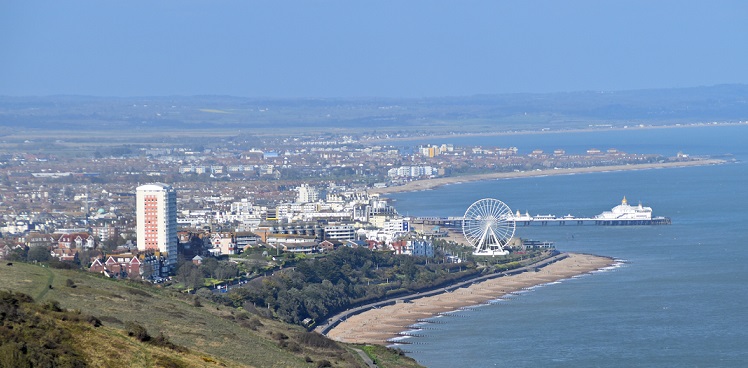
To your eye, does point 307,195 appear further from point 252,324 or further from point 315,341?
point 315,341

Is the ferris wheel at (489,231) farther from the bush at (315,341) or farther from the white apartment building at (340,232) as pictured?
the bush at (315,341)

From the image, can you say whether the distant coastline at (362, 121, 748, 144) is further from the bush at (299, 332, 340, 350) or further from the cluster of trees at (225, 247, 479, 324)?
the bush at (299, 332, 340, 350)

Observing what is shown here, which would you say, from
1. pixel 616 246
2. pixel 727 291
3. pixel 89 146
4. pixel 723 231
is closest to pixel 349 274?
pixel 727 291

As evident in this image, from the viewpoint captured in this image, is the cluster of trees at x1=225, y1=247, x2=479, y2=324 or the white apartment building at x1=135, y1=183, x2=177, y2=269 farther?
the white apartment building at x1=135, y1=183, x2=177, y2=269

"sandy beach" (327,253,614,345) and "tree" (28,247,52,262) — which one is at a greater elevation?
"tree" (28,247,52,262)

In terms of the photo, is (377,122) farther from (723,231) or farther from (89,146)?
(723,231)

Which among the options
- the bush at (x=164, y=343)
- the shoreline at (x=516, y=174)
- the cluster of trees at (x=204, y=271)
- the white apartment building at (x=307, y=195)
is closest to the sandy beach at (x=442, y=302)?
the cluster of trees at (x=204, y=271)

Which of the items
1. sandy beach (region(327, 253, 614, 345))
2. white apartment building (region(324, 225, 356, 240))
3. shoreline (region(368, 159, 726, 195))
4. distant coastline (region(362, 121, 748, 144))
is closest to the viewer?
sandy beach (region(327, 253, 614, 345))

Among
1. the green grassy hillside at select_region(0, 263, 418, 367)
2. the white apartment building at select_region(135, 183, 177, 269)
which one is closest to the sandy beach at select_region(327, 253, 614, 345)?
the green grassy hillside at select_region(0, 263, 418, 367)
